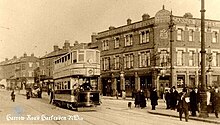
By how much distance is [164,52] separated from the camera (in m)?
36.4

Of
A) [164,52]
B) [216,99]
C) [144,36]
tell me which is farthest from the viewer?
[144,36]

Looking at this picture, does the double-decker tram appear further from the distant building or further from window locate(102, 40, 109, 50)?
the distant building

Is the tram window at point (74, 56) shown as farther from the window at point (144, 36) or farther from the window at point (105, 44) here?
the window at point (105, 44)

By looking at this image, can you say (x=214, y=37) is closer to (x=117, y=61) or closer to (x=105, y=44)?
(x=117, y=61)

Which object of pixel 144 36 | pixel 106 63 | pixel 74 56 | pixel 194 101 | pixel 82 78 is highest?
pixel 144 36

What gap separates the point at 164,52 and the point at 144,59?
2.95m

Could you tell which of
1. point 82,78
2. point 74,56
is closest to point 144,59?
point 82,78

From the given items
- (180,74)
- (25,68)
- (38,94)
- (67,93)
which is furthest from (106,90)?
(25,68)

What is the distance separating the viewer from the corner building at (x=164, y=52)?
36156 mm

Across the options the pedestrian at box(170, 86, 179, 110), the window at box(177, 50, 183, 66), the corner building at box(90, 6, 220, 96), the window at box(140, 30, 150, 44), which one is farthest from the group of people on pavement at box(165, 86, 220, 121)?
the window at box(140, 30, 150, 44)

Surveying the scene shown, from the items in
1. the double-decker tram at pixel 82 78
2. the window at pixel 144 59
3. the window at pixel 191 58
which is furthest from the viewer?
the window at pixel 144 59

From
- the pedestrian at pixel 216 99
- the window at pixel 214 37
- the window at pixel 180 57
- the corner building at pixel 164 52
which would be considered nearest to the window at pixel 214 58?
the corner building at pixel 164 52

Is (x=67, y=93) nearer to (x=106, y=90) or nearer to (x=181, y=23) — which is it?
(x=181, y=23)

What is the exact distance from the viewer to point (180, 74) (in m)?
36.1
